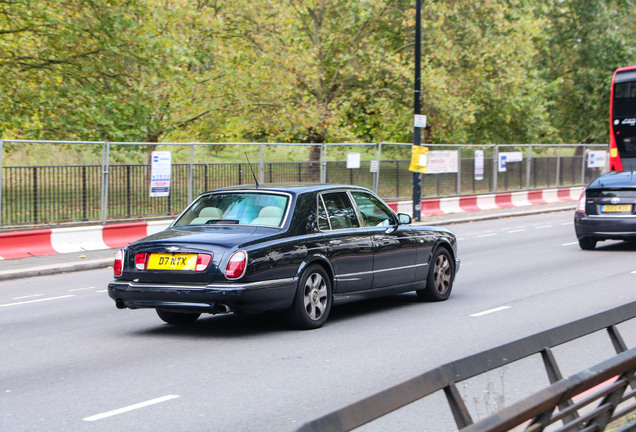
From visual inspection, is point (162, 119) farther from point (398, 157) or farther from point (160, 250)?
point (160, 250)

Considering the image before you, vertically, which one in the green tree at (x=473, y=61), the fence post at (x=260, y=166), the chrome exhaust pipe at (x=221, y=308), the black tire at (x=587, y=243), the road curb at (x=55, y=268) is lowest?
the road curb at (x=55, y=268)

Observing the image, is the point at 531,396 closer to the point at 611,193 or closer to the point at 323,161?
the point at 611,193

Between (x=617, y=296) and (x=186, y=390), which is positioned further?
(x=617, y=296)

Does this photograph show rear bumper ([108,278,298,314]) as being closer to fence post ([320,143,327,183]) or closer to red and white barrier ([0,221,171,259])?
red and white barrier ([0,221,171,259])

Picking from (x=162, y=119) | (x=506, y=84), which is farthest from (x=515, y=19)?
(x=162, y=119)

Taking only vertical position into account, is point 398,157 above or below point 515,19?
below

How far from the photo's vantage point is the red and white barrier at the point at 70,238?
1664 centimetres

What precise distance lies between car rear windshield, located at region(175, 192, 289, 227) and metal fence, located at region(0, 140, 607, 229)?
2973 mm

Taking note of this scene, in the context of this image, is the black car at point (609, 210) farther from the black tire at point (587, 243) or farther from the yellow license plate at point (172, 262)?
the yellow license plate at point (172, 262)

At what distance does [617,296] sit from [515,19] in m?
30.5

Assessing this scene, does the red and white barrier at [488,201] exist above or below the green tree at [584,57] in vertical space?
below

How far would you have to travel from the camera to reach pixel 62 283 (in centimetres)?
1415

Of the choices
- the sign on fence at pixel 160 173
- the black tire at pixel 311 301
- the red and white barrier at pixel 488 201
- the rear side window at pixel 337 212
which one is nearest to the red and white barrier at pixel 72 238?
the sign on fence at pixel 160 173

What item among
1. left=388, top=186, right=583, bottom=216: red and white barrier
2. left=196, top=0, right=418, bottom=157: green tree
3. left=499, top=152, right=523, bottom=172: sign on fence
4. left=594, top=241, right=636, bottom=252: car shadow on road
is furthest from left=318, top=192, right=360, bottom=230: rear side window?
left=499, top=152, right=523, bottom=172: sign on fence
